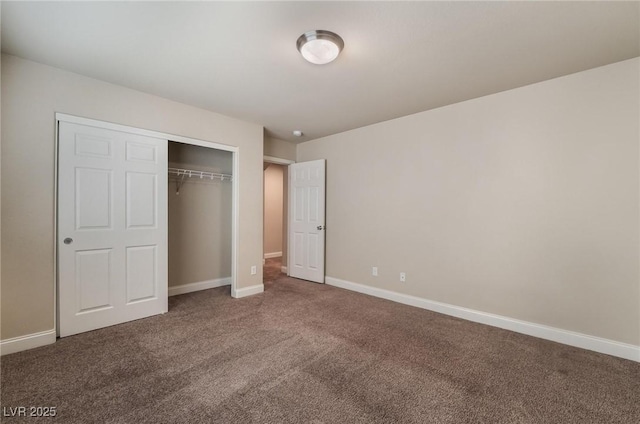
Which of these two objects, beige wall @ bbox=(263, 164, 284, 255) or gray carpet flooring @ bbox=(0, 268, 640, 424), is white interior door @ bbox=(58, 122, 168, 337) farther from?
beige wall @ bbox=(263, 164, 284, 255)

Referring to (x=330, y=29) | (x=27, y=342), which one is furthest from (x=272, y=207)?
(x=330, y=29)

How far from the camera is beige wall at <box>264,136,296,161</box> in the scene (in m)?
4.82

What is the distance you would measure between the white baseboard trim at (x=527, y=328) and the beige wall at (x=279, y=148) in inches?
110

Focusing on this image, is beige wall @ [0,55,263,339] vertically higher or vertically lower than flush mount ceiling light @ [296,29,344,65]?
lower

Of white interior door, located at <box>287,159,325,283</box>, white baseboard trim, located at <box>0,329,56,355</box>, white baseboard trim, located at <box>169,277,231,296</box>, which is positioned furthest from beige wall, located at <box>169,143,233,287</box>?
white baseboard trim, located at <box>0,329,56,355</box>

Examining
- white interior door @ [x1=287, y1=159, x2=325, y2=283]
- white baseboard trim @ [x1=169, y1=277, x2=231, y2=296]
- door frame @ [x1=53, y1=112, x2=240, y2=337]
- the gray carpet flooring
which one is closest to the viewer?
the gray carpet flooring

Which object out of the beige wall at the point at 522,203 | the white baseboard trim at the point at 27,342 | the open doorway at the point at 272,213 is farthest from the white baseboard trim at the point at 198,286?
the beige wall at the point at 522,203

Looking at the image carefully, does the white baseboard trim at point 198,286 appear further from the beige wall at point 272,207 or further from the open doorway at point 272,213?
the beige wall at point 272,207

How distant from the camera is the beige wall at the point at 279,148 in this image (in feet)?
15.8

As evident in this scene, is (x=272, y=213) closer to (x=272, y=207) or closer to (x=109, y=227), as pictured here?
(x=272, y=207)

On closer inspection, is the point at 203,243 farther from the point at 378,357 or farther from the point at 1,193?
the point at 378,357

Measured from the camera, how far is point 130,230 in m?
3.06

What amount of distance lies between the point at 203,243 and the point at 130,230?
1.35 m

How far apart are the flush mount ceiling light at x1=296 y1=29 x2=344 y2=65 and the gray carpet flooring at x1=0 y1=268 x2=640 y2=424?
244cm
